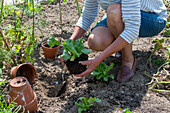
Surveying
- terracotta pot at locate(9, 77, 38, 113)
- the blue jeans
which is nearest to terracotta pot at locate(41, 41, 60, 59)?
terracotta pot at locate(9, 77, 38, 113)

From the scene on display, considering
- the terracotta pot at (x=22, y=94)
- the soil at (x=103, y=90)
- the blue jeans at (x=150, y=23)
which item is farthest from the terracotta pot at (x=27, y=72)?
the blue jeans at (x=150, y=23)

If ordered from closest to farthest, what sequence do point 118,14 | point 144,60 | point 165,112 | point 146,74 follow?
point 165,112
point 118,14
point 146,74
point 144,60

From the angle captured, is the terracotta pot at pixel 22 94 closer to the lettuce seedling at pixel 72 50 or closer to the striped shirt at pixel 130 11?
the lettuce seedling at pixel 72 50

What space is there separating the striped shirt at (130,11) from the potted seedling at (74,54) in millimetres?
455

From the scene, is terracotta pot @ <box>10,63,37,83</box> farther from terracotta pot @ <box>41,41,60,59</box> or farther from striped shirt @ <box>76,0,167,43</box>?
striped shirt @ <box>76,0,167,43</box>

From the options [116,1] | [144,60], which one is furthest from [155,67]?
[116,1]

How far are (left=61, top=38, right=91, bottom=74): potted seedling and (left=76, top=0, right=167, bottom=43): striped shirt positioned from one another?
17.9 inches

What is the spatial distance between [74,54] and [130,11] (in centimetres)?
75

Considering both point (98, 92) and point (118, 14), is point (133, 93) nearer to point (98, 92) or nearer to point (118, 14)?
point (98, 92)

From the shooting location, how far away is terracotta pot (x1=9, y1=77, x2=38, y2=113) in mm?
2119

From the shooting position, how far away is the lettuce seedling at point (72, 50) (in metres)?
2.23

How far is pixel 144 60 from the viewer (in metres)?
3.06

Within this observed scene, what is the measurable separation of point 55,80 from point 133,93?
3.37 feet

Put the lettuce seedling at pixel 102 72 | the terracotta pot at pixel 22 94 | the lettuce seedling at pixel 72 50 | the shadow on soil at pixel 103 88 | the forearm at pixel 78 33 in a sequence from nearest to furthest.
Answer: the terracotta pot at pixel 22 94, the lettuce seedling at pixel 72 50, the shadow on soil at pixel 103 88, the lettuce seedling at pixel 102 72, the forearm at pixel 78 33
